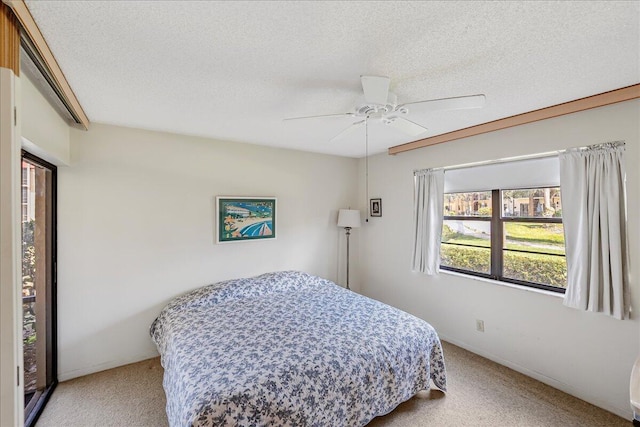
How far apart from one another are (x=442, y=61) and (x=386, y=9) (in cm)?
56

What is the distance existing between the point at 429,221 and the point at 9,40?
341 cm

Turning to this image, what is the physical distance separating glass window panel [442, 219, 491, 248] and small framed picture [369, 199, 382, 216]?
0.89 metres

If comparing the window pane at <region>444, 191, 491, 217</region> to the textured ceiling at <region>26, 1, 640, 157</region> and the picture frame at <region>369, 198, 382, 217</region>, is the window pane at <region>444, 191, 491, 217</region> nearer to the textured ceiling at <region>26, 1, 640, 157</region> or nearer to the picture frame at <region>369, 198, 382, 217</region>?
the picture frame at <region>369, 198, 382, 217</region>

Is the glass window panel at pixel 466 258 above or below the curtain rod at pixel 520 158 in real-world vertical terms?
below

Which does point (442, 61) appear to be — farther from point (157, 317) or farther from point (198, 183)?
point (157, 317)

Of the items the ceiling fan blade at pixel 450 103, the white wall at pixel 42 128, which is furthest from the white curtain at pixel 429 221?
the white wall at pixel 42 128

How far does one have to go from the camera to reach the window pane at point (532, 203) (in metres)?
2.50

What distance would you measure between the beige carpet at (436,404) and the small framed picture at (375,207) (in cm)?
208

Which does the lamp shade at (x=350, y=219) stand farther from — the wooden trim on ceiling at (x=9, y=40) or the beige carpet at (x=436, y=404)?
the wooden trim on ceiling at (x=9, y=40)

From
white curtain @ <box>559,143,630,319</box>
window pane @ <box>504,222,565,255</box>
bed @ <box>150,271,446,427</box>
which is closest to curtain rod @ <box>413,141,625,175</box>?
white curtain @ <box>559,143,630,319</box>

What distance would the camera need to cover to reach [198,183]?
305cm

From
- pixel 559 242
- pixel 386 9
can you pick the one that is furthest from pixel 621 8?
pixel 559 242

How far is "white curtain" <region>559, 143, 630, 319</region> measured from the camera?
202 cm

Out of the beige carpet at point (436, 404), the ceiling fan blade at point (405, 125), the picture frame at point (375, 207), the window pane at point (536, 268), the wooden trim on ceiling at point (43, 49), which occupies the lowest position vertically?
the beige carpet at point (436, 404)
